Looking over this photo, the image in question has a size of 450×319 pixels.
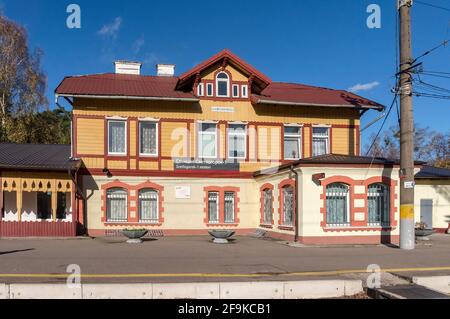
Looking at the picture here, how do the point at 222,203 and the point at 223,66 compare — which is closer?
the point at 222,203

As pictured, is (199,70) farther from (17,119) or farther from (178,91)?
(17,119)

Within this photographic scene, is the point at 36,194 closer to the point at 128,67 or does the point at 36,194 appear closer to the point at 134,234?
the point at 134,234

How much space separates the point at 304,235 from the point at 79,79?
13.5 metres

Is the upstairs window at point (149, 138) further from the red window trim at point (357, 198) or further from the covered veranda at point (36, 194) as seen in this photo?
the red window trim at point (357, 198)

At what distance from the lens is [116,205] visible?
2252 cm

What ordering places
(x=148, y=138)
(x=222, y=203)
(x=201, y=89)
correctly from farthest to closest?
1. (x=201, y=89)
2. (x=222, y=203)
3. (x=148, y=138)

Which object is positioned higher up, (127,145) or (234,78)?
(234,78)

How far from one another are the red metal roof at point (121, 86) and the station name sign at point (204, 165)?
3.05 m

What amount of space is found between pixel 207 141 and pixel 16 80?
19168mm

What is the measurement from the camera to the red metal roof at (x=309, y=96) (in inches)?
938

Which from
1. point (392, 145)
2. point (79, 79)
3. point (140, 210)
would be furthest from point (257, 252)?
point (392, 145)

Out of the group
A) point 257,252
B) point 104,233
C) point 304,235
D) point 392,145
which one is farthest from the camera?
point 392,145

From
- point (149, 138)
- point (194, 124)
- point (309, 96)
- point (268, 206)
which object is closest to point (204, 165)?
point (194, 124)

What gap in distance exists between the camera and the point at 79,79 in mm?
24047
